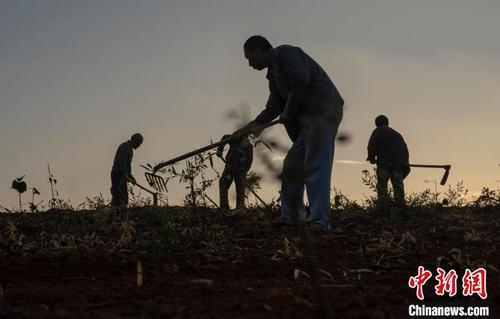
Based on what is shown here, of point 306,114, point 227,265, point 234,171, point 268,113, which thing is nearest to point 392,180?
point 234,171

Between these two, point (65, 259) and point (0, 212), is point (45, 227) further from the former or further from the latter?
point (65, 259)

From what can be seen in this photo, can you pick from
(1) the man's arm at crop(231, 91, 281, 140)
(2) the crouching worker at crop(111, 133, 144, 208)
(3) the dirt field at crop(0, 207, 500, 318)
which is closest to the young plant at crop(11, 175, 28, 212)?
(3) the dirt field at crop(0, 207, 500, 318)

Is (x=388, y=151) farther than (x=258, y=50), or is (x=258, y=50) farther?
(x=388, y=151)

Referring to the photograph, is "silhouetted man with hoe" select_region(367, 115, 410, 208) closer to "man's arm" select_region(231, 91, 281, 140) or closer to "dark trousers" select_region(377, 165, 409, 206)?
"dark trousers" select_region(377, 165, 409, 206)

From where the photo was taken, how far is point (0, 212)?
7.40 meters

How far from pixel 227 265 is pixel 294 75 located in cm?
238

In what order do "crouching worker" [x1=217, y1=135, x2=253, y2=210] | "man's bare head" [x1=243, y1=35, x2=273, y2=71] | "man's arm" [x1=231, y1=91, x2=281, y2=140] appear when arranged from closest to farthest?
1. "man's bare head" [x1=243, y1=35, x2=273, y2=71]
2. "man's arm" [x1=231, y1=91, x2=281, y2=140]
3. "crouching worker" [x1=217, y1=135, x2=253, y2=210]

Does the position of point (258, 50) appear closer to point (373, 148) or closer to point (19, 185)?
point (19, 185)

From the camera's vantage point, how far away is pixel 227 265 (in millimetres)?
4391

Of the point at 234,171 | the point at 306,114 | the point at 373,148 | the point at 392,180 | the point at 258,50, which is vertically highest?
the point at 258,50

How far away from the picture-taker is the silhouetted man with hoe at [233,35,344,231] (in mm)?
6258

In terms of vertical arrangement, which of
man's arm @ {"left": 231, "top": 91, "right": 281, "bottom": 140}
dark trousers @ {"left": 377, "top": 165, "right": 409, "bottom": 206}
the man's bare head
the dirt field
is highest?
the man's bare head

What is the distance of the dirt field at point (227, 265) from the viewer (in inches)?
108

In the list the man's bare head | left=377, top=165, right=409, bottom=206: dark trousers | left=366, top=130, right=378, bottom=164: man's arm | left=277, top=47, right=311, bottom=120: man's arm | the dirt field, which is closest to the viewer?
the dirt field
